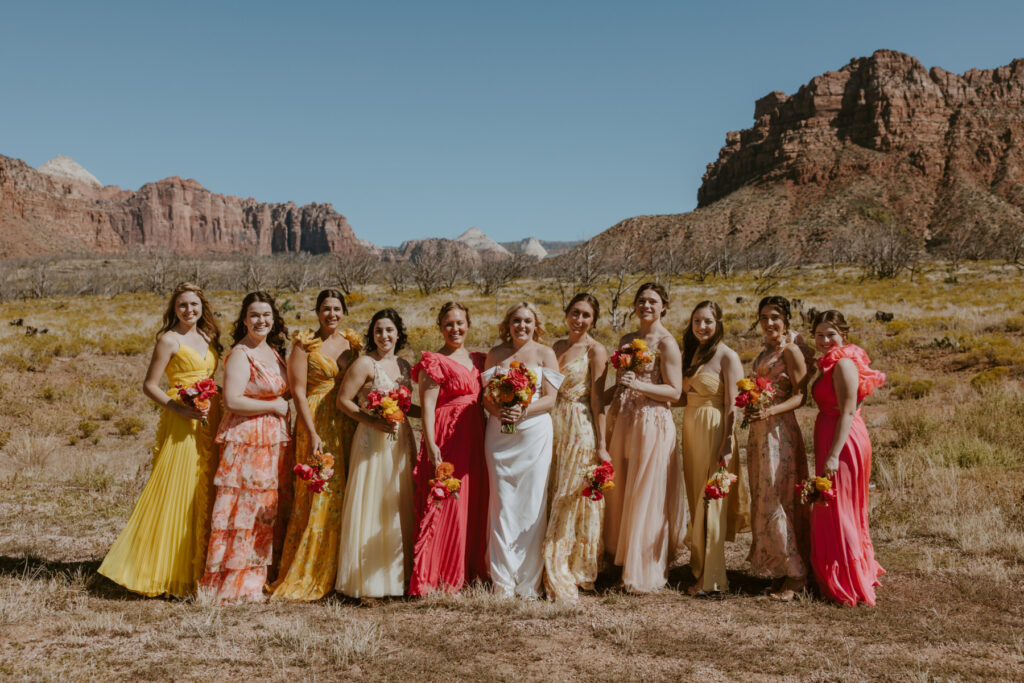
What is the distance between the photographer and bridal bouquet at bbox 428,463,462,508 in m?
4.43

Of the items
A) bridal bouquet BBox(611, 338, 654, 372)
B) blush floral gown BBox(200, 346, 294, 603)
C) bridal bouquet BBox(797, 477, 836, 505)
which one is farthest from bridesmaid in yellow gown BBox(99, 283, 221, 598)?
bridal bouquet BBox(797, 477, 836, 505)

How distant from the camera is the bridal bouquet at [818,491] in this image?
14.8ft

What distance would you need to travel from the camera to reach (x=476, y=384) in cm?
496

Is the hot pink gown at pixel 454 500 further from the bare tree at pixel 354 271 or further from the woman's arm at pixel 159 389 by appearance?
the bare tree at pixel 354 271

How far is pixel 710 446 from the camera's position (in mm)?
4988

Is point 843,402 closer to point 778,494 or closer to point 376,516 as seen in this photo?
point 778,494

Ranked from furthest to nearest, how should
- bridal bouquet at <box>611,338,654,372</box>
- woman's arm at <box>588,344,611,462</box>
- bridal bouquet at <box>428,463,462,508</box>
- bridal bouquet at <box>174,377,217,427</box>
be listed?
1. woman's arm at <box>588,344,611,462</box>
2. bridal bouquet at <box>611,338,654,372</box>
3. bridal bouquet at <box>174,377,217,427</box>
4. bridal bouquet at <box>428,463,462,508</box>

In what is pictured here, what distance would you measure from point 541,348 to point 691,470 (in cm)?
155

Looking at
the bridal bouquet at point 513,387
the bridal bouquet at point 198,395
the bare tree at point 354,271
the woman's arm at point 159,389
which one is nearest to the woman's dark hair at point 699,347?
the bridal bouquet at point 513,387

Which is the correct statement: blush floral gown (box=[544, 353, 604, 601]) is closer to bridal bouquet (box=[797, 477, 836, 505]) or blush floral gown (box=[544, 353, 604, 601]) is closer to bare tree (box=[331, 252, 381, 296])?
bridal bouquet (box=[797, 477, 836, 505])

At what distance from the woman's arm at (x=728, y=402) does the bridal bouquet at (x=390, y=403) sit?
2426 mm

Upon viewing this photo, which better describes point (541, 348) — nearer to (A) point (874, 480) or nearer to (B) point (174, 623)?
(B) point (174, 623)

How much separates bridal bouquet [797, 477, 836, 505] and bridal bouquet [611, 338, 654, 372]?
1.42 meters

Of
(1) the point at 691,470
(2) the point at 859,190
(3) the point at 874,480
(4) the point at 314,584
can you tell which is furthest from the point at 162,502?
(2) the point at 859,190
